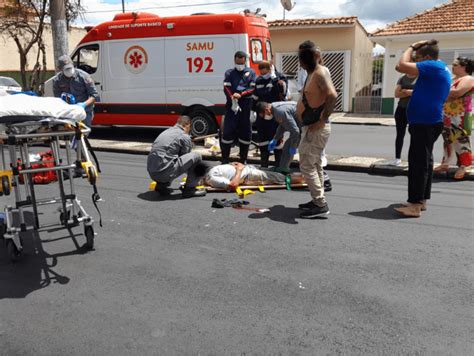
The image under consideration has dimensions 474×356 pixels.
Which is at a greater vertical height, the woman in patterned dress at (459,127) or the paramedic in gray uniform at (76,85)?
the paramedic in gray uniform at (76,85)

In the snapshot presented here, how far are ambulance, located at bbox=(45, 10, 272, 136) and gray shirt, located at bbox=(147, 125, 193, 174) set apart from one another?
169 inches

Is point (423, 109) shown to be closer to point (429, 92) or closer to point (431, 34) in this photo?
point (429, 92)

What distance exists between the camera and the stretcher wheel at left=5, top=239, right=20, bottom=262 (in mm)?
4070

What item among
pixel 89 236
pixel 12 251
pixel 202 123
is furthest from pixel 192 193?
pixel 202 123

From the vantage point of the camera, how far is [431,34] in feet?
54.4

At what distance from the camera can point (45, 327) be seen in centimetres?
305

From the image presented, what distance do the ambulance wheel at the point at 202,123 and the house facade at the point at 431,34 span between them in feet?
31.5

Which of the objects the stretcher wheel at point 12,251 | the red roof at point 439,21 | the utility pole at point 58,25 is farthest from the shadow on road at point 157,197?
the red roof at point 439,21

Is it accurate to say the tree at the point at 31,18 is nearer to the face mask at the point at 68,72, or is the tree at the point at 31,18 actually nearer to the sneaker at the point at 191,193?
the face mask at the point at 68,72

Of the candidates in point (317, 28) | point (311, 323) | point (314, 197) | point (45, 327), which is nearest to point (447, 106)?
point (314, 197)

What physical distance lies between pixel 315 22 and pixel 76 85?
1358 centimetres

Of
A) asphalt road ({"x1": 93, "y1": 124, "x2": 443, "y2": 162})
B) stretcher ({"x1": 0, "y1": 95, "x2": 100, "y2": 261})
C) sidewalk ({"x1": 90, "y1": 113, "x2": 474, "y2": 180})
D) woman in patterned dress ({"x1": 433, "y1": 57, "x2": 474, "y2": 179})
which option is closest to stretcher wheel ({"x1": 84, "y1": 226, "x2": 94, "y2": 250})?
stretcher ({"x1": 0, "y1": 95, "x2": 100, "y2": 261})

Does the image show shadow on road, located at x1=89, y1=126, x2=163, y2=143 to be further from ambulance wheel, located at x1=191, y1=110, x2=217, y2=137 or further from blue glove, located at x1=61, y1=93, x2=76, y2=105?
blue glove, located at x1=61, y1=93, x2=76, y2=105

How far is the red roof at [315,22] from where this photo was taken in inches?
723
